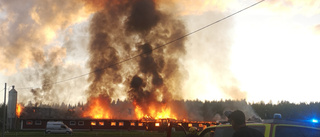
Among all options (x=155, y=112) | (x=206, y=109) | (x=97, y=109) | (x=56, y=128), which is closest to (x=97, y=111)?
(x=97, y=109)

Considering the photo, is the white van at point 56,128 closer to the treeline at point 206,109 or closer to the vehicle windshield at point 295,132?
the treeline at point 206,109

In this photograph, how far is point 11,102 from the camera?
95500 millimetres

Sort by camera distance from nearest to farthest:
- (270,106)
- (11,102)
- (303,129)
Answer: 1. (303,129)
2. (11,102)
3. (270,106)

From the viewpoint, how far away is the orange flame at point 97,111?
10119cm

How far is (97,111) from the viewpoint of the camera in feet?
339

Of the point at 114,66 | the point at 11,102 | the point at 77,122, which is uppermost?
the point at 114,66

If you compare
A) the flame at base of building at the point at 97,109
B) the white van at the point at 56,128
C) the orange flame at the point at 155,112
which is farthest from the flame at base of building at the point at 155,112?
the white van at the point at 56,128

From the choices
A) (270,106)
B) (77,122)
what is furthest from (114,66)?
(270,106)

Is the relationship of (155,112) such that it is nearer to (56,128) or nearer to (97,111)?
(97,111)

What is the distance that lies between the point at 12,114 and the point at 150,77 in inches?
1553

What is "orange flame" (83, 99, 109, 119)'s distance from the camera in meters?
101

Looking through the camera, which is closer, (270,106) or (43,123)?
(43,123)

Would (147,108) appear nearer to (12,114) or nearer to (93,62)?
(93,62)

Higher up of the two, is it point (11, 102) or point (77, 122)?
point (11, 102)
